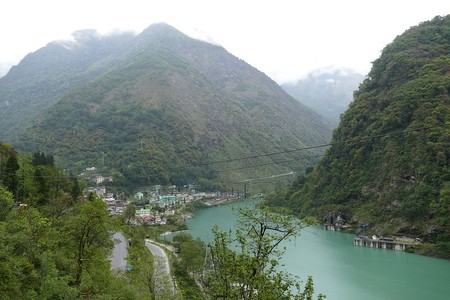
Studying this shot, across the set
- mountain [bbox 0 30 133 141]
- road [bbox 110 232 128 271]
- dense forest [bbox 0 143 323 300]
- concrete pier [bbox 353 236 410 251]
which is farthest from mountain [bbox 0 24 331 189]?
dense forest [bbox 0 143 323 300]

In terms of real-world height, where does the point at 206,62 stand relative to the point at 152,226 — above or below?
above

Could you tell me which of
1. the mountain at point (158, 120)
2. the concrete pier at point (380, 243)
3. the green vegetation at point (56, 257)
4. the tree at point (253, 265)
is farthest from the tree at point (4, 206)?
the mountain at point (158, 120)

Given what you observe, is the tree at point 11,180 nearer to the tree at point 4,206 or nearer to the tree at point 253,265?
the tree at point 4,206

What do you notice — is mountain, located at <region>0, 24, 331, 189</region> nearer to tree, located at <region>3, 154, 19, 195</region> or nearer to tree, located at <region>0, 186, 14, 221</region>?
tree, located at <region>3, 154, 19, 195</region>

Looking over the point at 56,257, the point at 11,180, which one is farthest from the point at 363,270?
the point at 11,180

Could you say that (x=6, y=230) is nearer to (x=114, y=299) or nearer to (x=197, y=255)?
(x=114, y=299)

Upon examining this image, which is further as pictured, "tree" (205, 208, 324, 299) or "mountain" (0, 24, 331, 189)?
"mountain" (0, 24, 331, 189)

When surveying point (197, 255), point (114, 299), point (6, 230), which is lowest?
point (197, 255)

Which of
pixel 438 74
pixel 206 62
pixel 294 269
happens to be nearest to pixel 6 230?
pixel 294 269
